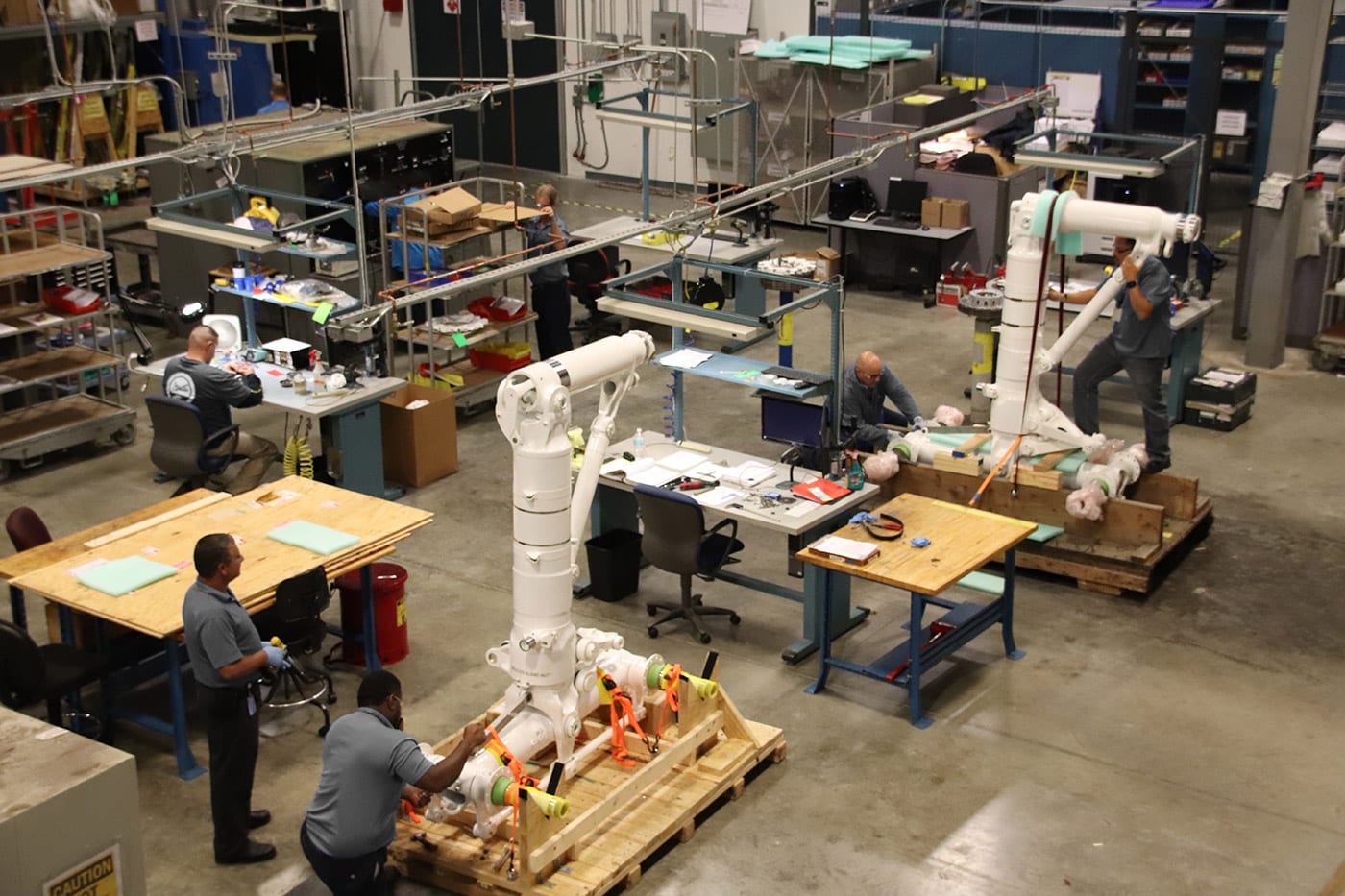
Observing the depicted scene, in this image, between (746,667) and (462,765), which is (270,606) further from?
(746,667)

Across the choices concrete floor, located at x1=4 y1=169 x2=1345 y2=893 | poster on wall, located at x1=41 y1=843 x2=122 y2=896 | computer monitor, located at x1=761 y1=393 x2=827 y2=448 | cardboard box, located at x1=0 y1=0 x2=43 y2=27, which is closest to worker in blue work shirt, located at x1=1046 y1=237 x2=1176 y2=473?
concrete floor, located at x1=4 y1=169 x2=1345 y2=893

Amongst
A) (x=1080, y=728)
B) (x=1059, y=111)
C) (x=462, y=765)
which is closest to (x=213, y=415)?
(x=462, y=765)

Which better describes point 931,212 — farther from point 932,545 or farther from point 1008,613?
point 932,545

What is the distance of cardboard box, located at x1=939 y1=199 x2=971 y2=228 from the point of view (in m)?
15.0

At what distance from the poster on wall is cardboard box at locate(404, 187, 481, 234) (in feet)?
24.0

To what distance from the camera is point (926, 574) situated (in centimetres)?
794

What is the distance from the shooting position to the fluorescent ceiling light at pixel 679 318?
906cm

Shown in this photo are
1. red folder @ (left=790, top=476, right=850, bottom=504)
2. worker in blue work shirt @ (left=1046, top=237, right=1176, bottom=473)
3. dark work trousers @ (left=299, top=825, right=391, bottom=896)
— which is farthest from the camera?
worker in blue work shirt @ (left=1046, top=237, right=1176, bottom=473)

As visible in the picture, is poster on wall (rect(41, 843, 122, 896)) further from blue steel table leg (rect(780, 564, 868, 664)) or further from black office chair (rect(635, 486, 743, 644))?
blue steel table leg (rect(780, 564, 868, 664))

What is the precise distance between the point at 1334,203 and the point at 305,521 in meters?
9.36

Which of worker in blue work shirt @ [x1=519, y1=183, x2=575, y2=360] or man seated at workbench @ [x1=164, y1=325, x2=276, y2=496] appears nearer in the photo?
man seated at workbench @ [x1=164, y1=325, x2=276, y2=496]

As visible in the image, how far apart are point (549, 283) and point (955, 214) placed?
431 centimetres

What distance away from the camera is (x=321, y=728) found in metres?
8.08

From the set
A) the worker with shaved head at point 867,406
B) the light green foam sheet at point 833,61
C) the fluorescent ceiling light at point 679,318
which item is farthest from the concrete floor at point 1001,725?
the light green foam sheet at point 833,61
